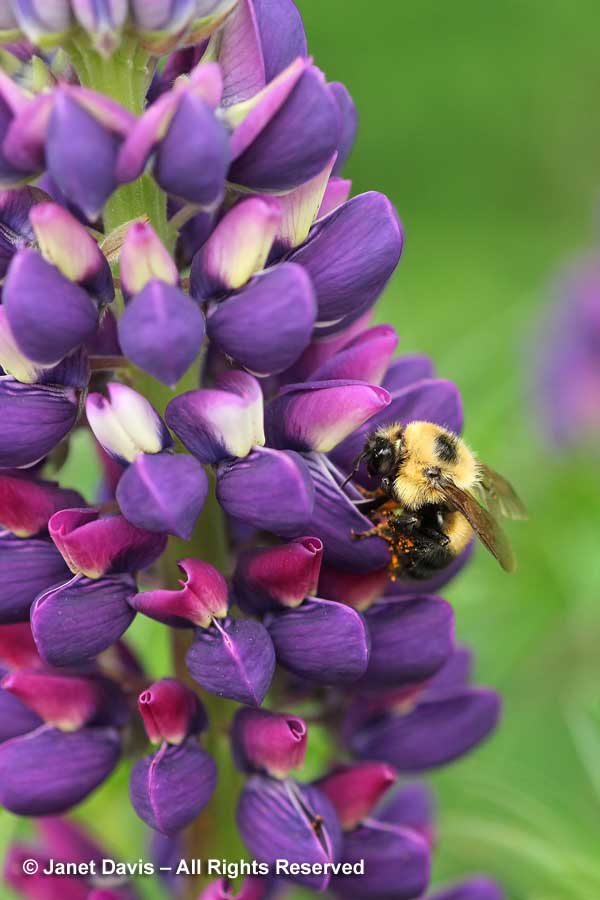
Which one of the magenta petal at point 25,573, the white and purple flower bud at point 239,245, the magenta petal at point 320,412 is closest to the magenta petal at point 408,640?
the magenta petal at point 320,412

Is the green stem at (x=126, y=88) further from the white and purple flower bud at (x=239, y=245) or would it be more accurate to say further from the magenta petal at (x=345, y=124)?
the magenta petal at (x=345, y=124)

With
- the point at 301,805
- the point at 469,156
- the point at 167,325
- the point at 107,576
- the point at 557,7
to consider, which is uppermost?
the point at 167,325

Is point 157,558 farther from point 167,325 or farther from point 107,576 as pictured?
point 167,325

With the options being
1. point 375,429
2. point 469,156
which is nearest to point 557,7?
point 469,156

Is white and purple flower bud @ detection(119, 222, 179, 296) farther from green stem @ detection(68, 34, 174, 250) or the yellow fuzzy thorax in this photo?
the yellow fuzzy thorax

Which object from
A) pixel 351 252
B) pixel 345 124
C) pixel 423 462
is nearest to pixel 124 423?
pixel 351 252

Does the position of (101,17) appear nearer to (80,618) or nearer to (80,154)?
(80,154)
